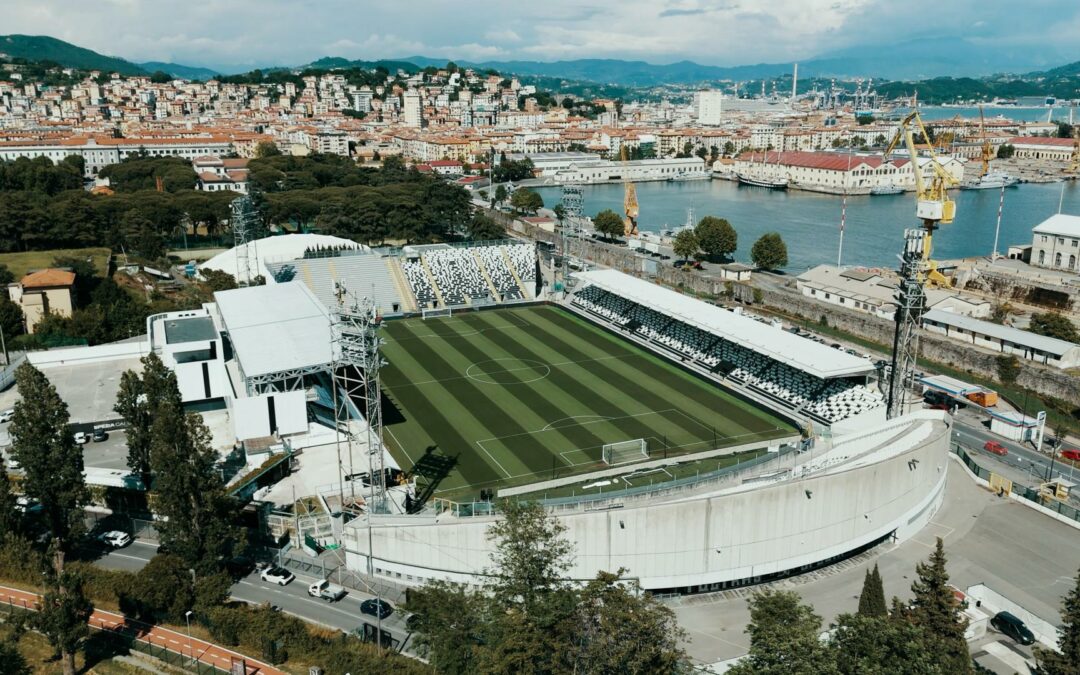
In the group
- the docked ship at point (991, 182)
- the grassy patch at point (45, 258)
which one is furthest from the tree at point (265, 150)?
the docked ship at point (991, 182)

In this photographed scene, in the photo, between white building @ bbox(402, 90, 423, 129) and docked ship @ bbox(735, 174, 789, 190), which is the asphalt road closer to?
docked ship @ bbox(735, 174, 789, 190)

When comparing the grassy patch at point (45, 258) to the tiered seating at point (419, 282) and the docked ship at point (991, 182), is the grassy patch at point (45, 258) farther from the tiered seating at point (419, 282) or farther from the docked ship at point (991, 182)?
the docked ship at point (991, 182)

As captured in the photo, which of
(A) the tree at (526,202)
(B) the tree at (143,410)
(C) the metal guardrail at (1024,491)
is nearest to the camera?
(C) the metal guardrail at (1024,491)

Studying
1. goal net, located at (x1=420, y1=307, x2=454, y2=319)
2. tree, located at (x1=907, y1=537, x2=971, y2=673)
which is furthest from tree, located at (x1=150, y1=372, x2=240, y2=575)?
goal net, located at (x1=420, y1=307, x2=454, y2=319)

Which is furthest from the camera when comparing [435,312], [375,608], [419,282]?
[419,282]

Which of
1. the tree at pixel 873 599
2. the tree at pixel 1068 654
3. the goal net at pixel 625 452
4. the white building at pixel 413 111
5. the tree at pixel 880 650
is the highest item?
the white building at pixel 413 111

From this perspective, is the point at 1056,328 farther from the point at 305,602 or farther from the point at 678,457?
the point at 305,602

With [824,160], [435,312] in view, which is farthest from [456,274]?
[824,160]
